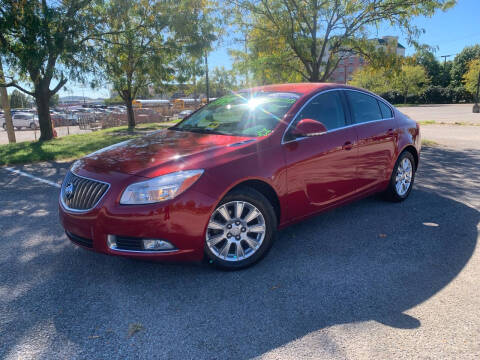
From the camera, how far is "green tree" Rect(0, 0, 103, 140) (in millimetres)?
8898

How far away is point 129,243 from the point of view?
308 centimetres

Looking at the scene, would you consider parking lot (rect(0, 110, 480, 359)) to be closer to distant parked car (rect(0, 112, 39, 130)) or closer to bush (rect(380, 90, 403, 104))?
distant parked car (rect(0, 112, 39, 130))

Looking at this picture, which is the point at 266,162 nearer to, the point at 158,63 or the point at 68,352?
the point at 68,352

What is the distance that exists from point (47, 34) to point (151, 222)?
8234 mm

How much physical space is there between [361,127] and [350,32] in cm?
769

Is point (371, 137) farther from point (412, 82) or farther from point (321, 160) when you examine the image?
point (412, 82)

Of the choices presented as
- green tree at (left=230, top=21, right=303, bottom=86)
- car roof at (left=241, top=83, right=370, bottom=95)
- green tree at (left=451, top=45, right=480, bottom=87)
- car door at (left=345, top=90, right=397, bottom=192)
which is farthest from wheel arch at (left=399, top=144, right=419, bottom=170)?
green tree at (left=451, top=45, right=480, bottom=87)

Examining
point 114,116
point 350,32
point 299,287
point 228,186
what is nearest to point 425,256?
point 299,287

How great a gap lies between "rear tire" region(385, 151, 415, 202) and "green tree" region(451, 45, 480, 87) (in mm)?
70003

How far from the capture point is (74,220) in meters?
3.26

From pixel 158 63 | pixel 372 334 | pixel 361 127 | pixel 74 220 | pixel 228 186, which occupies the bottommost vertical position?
pixel 372 334

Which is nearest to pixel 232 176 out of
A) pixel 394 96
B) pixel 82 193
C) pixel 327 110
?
pixel 82 193

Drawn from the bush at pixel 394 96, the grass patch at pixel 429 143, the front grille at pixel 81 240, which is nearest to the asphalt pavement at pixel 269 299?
the front grille at pixel 81 240

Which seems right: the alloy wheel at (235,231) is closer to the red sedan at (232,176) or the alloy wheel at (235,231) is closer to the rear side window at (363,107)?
the red sedan at (232,176)
